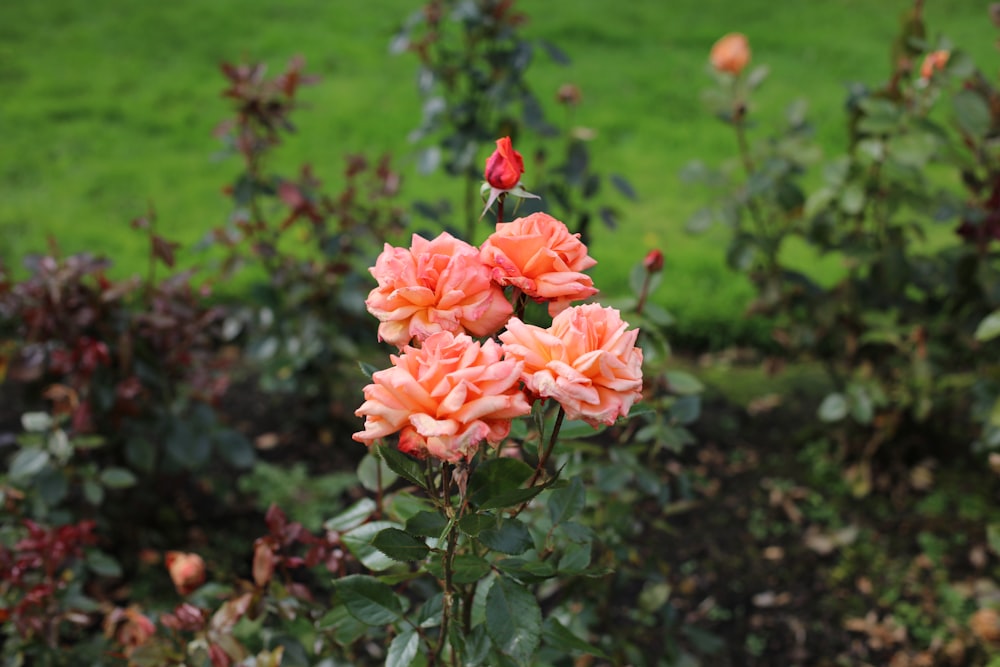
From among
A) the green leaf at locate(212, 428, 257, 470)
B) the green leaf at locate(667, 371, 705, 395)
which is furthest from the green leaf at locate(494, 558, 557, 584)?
the green leaf at locate(212, 428, 257, 470)

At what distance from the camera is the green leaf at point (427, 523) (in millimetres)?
1078

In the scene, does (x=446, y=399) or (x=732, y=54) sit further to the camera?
(x=732, y=54)

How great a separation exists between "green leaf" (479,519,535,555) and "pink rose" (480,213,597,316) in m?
0.28

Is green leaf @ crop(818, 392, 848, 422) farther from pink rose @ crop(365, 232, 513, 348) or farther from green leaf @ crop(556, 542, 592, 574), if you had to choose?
pink rose @ crop(365, 232, 513, 348)

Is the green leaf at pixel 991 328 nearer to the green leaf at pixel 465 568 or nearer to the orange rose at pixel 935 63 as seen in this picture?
the orange rose at pixel 935 63

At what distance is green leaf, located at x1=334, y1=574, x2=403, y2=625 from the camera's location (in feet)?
4.05

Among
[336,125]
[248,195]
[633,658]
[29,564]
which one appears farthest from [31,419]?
[336,125]

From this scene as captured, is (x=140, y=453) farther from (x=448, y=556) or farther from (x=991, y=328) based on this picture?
(x=991, y=328)

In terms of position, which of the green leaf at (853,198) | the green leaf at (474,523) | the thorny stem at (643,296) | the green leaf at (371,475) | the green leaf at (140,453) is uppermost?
Answer: the green leaf at (474,523)

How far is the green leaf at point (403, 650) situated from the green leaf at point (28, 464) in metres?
1.18

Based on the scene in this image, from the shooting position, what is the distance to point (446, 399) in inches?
35.8

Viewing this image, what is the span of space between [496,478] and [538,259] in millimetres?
263

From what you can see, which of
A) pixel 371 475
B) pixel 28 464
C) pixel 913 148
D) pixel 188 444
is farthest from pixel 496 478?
pixel 913 148

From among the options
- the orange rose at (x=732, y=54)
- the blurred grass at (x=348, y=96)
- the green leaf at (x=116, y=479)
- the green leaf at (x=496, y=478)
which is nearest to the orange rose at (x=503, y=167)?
the green leaf at (x=496, y=478)
